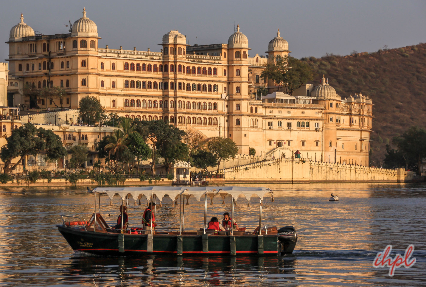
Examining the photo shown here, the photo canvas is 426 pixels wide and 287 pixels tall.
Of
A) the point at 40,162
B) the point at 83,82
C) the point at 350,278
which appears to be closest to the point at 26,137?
the point at 40,162

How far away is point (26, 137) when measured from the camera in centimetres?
10850

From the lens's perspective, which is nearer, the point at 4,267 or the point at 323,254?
the point at 4,267

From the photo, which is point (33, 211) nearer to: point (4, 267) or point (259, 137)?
point (4, 267)

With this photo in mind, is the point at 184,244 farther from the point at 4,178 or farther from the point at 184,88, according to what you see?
the point at 184,88

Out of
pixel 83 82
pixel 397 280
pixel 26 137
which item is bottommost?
pixel 397 280

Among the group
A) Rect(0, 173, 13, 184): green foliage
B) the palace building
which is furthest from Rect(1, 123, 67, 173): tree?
the palace building

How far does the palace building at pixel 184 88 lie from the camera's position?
448ft

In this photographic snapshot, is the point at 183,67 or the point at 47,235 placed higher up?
the point at 183,67

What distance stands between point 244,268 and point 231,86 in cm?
10883

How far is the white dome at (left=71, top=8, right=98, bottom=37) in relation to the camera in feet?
442

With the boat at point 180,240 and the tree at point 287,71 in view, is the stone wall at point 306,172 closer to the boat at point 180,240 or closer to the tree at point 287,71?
the tree at point 287,71

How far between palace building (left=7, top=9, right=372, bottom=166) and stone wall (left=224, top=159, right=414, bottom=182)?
8.44 m

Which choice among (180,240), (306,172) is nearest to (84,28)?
(306,172)

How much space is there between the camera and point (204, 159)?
133 metres
